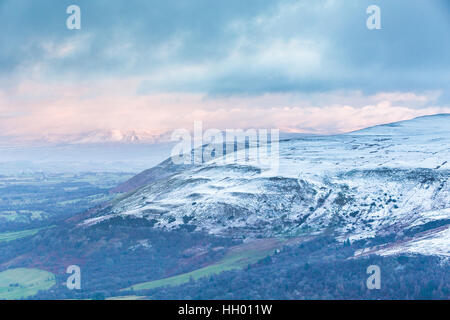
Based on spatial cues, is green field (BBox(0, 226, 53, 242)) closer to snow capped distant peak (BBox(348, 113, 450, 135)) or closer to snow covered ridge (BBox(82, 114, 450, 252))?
snow covered ridge (BBox(82, 114, 450, 252))

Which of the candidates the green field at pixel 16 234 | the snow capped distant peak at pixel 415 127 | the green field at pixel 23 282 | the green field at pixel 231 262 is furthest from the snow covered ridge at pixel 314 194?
the green field at pixel 23 282

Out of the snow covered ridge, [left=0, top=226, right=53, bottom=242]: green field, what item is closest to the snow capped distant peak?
the snow covered ridge

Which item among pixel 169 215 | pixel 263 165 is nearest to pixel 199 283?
pixel 169 215

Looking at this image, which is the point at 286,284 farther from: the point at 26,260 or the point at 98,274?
the point at 26,260

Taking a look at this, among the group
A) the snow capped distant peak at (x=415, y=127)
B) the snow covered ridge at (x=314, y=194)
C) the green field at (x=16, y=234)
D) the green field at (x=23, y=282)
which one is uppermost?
the snow capped distant peak at (x=415, y=127)

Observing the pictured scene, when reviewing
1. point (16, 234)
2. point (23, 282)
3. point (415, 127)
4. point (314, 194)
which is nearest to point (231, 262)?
point (314, 194)

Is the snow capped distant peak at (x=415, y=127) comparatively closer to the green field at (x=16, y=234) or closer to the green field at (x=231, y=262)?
the green field at (x=231, y=262)

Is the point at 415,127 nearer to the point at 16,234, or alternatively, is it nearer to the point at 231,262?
the point at 231,262
